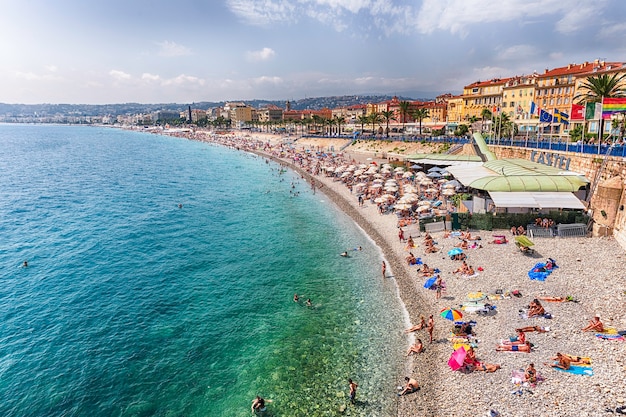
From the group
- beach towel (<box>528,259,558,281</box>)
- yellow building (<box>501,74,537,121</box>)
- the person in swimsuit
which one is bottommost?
the person in swimsuit

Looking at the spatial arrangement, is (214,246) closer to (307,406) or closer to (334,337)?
(334,337)

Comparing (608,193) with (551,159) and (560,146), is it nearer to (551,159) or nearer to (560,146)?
(560,146)

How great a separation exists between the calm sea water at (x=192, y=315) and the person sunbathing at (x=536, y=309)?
5.62 m

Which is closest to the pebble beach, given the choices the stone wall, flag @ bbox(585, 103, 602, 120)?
the stone wall

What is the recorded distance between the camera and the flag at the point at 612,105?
78.5ft

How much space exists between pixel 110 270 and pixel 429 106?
354 ft

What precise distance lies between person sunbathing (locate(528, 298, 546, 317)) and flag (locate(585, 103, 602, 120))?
654 inches

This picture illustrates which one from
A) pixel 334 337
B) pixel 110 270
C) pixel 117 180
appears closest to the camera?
pixel 334 337

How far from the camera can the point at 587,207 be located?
24750 millimetres

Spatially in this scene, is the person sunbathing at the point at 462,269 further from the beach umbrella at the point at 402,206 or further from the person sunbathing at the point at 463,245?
the beach umbrella at the point at 402,206

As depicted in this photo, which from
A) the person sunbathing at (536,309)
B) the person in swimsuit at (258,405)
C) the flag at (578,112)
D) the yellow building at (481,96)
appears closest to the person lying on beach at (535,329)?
the person sunbathing at (536,309)

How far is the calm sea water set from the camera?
13.5 metres

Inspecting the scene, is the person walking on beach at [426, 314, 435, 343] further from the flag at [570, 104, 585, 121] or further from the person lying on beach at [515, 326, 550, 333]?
the flag at [570, 104, 585, 121]

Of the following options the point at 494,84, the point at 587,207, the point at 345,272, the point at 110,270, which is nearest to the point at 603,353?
the point at 345,272
